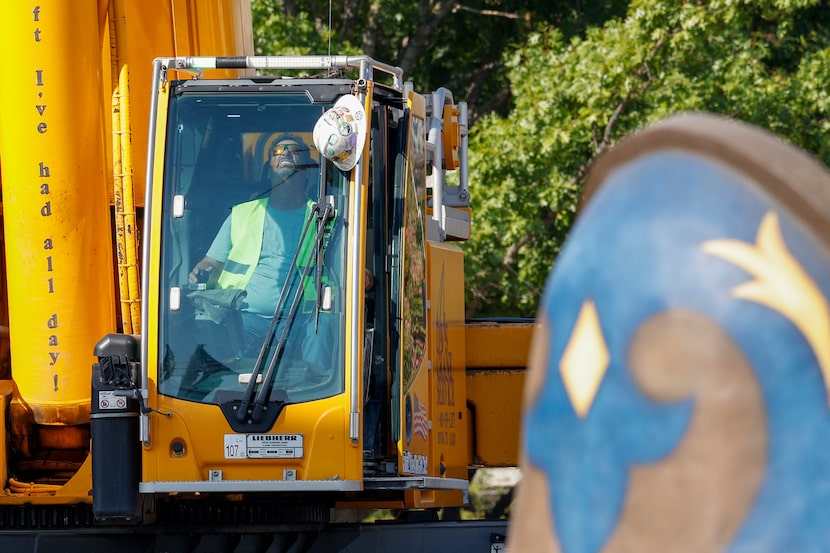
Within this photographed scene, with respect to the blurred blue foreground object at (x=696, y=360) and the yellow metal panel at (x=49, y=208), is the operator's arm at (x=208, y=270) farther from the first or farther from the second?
the blurred blue foreground object at (x=696, y=360)

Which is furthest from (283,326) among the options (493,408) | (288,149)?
(493,408)

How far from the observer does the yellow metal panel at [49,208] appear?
662 cm

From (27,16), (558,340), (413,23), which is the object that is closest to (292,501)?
(27,16)

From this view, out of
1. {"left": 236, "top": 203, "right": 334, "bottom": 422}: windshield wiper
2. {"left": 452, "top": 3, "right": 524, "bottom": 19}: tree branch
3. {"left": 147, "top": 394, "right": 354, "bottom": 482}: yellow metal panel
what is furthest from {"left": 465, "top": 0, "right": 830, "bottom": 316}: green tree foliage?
{"left": 147, "top": 394, "right": 354, "bottom": 482}: yellow metal panel

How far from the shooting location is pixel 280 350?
6.11 meters

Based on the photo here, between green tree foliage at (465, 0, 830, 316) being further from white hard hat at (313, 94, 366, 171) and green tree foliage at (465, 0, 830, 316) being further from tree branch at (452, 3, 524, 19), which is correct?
white hard hat at (313, 94, 366, 171)

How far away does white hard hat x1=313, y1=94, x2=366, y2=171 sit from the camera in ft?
20.1

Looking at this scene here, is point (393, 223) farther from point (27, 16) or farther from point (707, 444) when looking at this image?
point (707, 444)

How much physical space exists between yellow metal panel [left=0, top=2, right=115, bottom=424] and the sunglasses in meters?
1.00

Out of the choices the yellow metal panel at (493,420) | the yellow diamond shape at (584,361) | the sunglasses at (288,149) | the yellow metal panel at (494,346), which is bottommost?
the yellow metal panel at (493,420)

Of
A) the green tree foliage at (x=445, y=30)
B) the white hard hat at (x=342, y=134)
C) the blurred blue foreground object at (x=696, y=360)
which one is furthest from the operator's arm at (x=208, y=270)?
the green tree foliage at (x=445, y=30)

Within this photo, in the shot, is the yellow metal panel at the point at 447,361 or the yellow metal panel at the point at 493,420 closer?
the yellow metal panel at the point at 447,361

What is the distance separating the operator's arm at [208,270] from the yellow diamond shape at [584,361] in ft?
15.5

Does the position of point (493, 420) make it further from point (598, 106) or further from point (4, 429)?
point (598, 106)
